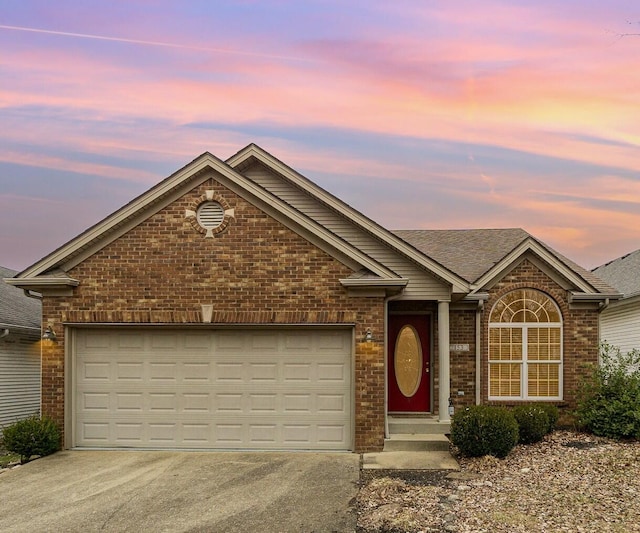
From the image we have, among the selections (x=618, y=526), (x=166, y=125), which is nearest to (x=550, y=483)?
(x=618, y=526)

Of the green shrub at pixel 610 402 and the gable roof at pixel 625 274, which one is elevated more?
the gable roof at pixel 625 274

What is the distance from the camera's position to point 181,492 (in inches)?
389

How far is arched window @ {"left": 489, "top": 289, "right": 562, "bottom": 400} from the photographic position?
1541cm

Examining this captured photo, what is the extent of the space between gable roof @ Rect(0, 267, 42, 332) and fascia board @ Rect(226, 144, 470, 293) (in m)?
7.09

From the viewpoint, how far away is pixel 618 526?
7980mm

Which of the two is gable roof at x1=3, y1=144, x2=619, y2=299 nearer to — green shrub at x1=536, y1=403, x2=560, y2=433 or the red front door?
the red front door

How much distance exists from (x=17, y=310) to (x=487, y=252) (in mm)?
12720

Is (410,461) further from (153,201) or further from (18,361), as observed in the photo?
(18,361)

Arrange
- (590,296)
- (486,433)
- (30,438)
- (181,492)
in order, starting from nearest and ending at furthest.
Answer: (181,492) < (486,433) < (30,438) < (590,296)

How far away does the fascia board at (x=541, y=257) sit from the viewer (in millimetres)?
15195

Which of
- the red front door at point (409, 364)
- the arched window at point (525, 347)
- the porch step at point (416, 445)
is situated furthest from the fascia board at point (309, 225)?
the arched window at point (525, 347)

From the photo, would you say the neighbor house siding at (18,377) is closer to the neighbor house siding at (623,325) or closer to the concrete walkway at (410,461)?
the concrete walkway at (410,461)

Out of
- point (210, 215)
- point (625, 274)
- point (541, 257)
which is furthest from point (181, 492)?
point (625, 274)

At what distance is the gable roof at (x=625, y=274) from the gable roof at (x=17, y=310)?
53.5 feet
